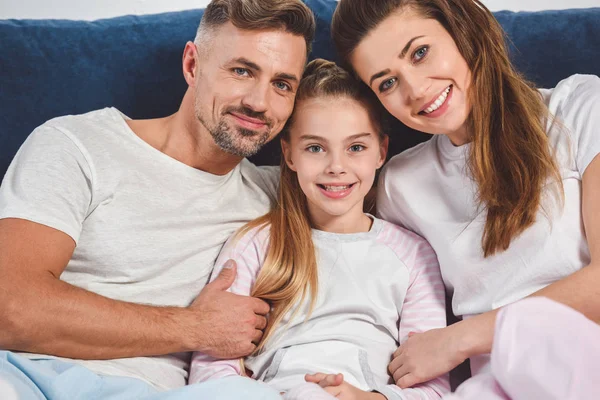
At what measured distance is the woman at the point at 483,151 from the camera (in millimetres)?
1478

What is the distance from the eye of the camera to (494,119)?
1593mm

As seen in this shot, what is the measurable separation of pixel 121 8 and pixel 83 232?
45.1 inches

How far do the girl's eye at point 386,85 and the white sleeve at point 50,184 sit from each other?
2.37 feet

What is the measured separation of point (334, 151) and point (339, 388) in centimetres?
57

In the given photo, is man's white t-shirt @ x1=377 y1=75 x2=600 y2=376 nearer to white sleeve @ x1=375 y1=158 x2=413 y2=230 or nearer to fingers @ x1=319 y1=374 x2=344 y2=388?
white sleeve @ x1=375 y1=158 x2=413 y2=230

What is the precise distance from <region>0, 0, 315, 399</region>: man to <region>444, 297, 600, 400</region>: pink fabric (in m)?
0.66

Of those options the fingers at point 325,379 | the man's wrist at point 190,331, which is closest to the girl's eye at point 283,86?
the man's wrist at point 190,331

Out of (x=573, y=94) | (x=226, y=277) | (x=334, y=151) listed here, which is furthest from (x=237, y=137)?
(x=573, y=94)

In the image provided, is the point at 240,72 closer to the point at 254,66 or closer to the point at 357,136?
the point at 254,66

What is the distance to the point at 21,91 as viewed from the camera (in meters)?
1.83

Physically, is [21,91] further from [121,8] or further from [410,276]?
[410,276]

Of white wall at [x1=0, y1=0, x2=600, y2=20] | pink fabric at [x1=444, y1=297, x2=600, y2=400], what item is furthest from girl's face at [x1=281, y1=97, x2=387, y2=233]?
white wall at [x1=0, y1=0, x2=600, y2=20]

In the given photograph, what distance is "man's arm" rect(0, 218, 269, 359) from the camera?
1393 mm

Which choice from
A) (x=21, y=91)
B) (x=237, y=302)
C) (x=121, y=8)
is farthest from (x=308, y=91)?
(x=121, y=8)
